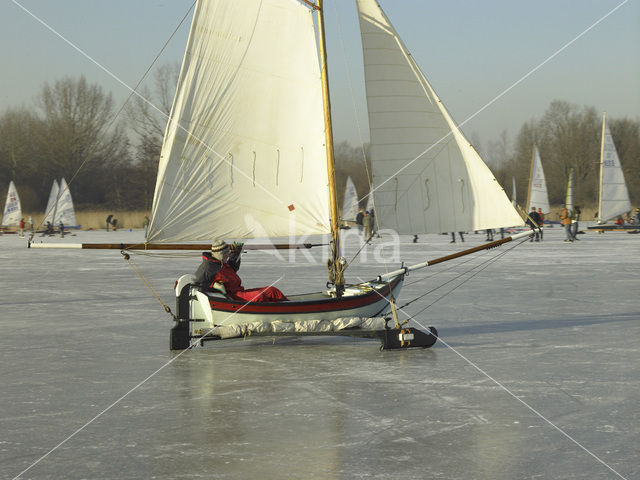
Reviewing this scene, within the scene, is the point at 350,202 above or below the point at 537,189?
above

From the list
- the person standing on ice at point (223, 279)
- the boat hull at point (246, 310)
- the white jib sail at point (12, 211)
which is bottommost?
the boat hull at point (246, 310)

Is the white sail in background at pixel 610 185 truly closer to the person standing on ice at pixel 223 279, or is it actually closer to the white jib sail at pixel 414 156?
the white jib sail at pixel 414 156

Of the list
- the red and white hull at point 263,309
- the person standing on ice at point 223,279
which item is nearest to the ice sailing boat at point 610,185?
the red and white hull at point 263,309

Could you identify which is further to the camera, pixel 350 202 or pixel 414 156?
pixel 350 202

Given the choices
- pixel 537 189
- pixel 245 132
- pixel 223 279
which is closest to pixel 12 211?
pixel 537 189

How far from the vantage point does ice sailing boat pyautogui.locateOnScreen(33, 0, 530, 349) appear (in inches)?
411

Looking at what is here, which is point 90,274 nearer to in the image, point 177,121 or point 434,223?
point 177,121

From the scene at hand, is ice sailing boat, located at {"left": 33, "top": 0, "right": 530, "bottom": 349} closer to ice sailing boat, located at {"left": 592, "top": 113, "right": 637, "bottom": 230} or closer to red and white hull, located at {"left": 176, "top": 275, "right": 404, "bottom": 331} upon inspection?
red and white hull, located at {"left": 176, "top": 275, "right": 404, "bottom": 331}

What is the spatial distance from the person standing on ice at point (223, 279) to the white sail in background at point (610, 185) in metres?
39.0

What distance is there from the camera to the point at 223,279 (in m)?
9.78

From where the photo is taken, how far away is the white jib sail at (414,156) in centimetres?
1041

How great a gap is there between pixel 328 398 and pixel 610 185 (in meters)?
41.8

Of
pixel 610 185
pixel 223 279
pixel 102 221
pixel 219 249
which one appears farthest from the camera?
pixel 102 221

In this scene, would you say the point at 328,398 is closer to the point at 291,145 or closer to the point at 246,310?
the point at 246,310
